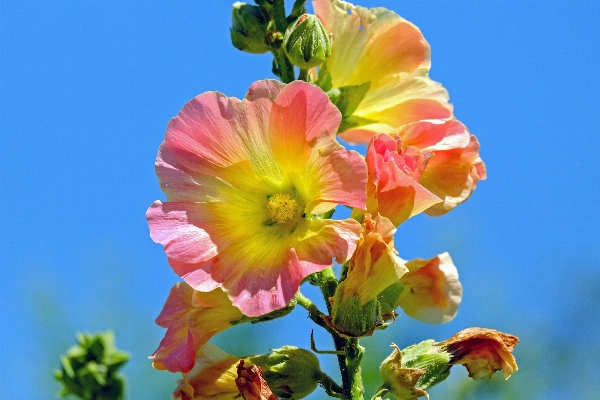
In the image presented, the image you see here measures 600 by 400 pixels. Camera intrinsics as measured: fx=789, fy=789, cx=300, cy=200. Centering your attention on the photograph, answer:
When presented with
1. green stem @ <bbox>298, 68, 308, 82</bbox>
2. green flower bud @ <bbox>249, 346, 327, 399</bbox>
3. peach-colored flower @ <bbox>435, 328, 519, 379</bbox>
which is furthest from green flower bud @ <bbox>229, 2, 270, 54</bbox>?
peach-colored flower @ <bbox>435, 328, 519, 379</bbox>

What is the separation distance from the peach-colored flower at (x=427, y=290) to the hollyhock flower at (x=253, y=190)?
773mm

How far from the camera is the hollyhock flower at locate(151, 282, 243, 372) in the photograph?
3109 mm

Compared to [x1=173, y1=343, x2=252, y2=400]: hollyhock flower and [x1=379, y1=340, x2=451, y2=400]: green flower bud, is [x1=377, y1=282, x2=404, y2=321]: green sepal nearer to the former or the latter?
[x1=379, y1=340, x2=451, y2=400]: green flower bud

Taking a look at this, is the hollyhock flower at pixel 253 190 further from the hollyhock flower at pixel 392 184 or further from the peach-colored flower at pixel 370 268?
the hollyhock flower at pixel 392 184

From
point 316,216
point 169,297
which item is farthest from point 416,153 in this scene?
point 169,297

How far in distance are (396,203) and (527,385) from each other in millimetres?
8065

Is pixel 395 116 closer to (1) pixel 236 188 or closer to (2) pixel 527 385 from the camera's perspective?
(1) pixel 236 188

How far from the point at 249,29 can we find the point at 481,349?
177 cm

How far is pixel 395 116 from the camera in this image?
376 centimetres

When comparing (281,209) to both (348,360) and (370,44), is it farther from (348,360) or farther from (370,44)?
(370,44)

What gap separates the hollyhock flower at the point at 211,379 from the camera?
3320 millimetres

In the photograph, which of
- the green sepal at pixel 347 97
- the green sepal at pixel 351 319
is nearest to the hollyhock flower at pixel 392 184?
the green sepal at pixel 351 319

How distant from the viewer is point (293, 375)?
3.26m

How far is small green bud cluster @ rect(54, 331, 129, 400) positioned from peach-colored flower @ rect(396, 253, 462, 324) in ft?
4.36
